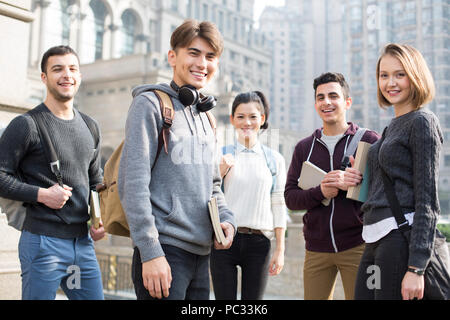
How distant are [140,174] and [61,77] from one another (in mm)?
1263

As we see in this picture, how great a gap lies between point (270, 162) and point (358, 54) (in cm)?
6712

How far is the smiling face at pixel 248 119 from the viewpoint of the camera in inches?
168

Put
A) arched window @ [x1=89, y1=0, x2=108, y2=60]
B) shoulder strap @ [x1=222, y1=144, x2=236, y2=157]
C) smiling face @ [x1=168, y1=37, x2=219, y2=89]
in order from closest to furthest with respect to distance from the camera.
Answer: smiling face @ [x1=168, y1=37, x2=219, y2=89]
shoulder strap @ [x1=222, y1=144, x2=236, y2=157]
arched window @ [x1=89, y1=0, x2=108, y2=60]

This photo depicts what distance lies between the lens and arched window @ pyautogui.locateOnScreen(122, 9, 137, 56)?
55938 mm

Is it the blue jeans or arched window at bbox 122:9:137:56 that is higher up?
arched window at bbox 122:9:137:56

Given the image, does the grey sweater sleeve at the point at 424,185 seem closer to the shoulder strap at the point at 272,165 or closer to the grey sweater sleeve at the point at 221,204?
the grey sweater sleeve at the point at 221,204

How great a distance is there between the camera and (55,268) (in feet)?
10.4

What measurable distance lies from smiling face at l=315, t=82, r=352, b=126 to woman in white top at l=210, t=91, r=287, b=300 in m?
0.62

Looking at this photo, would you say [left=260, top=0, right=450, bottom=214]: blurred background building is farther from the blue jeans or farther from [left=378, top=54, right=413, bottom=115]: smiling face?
the blue jeans

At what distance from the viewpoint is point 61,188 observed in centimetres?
318

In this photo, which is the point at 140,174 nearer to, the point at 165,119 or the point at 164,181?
the point at 164,181

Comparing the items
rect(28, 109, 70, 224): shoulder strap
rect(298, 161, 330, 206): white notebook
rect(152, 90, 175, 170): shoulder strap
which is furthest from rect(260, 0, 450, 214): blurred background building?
rect(152, 90, 175, 170): shoulder strap
